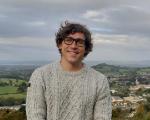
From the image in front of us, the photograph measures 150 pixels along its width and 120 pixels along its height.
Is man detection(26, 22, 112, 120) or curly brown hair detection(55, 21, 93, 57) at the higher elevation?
curly brown hair detection(55, 21, 93, 57)

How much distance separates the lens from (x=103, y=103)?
3.59 meters

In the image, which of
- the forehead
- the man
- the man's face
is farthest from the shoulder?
the forehead

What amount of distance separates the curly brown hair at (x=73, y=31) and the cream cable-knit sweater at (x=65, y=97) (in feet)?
0.76

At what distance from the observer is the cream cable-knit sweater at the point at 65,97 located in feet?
11.6

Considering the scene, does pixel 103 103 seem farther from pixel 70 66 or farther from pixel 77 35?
pixel 77 35

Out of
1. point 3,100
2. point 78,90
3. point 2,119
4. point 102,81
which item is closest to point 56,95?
point 78,90

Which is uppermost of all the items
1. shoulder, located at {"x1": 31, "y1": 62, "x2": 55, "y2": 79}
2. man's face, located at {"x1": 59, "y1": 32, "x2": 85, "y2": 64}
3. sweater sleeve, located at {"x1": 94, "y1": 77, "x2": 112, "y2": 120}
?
man's face, located at {"x1": 59, "y1": 32, "x2": 85, "y2": 64}

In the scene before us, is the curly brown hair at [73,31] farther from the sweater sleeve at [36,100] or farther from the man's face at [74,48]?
the sweater sleeve at [36,100]

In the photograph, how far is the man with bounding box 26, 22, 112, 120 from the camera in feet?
11.6

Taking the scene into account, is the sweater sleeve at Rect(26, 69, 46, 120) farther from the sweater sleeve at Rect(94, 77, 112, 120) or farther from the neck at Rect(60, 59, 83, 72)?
the sweater sleeve at Rect(94, 77, 112, 120)

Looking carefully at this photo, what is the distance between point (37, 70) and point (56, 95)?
0.28 metres

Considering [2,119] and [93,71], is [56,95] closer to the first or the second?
[93,71]

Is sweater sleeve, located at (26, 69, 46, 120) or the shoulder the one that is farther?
the shoulder

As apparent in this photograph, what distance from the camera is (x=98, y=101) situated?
3.59 meters
